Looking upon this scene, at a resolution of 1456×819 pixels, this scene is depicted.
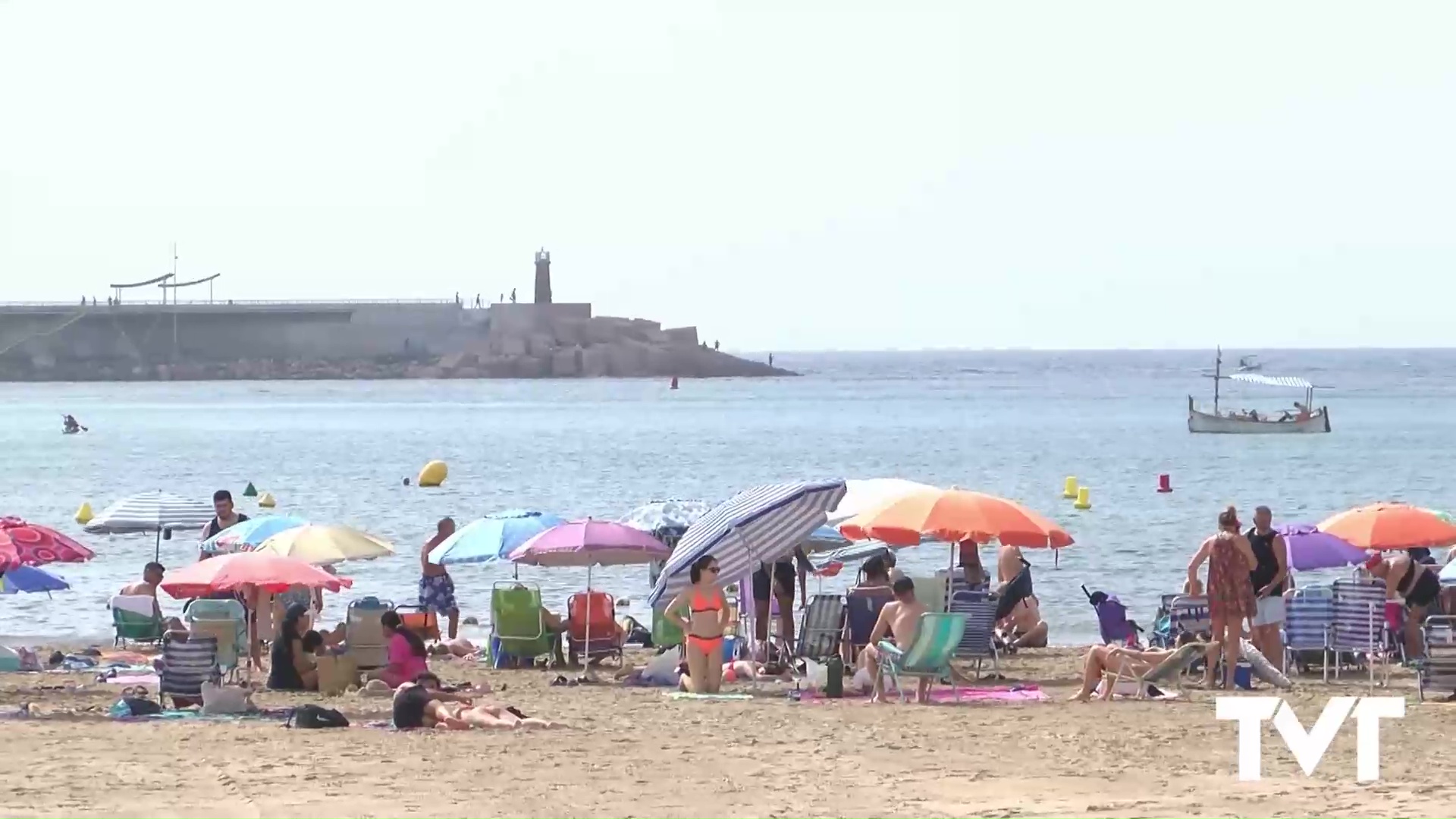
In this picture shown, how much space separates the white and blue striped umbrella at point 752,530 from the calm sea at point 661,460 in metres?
7.04

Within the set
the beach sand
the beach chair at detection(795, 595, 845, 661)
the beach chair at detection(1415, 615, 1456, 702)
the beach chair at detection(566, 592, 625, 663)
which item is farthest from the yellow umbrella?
the beach chair at detection(1415, 615, 1456, 702)

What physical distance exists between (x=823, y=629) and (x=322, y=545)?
4.09m

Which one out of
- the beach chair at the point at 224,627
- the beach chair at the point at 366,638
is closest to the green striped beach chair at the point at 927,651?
the beach chair at the point at 366,638

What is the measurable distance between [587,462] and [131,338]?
320 ft

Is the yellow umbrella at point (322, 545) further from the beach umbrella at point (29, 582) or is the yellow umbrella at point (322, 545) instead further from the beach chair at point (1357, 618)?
the beach chair at point (1357, 618)

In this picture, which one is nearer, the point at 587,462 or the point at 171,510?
the point at 171,510

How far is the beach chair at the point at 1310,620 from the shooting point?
1459 cm

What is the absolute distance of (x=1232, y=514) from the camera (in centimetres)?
1400

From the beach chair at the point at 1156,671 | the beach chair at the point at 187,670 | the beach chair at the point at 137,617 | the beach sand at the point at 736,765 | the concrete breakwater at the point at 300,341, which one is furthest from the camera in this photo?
the concrete breakwater at the point at 300,341

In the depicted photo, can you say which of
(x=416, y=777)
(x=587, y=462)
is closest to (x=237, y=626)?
(x=416, y=777)

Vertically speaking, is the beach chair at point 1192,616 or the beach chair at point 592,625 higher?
the beach chair at point 1192,616

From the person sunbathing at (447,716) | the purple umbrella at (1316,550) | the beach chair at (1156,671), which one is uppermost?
the purple umbrella at (1316,550)

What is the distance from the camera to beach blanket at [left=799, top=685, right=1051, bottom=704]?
13703mm

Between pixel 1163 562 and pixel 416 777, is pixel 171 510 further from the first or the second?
pixel 1163 562
